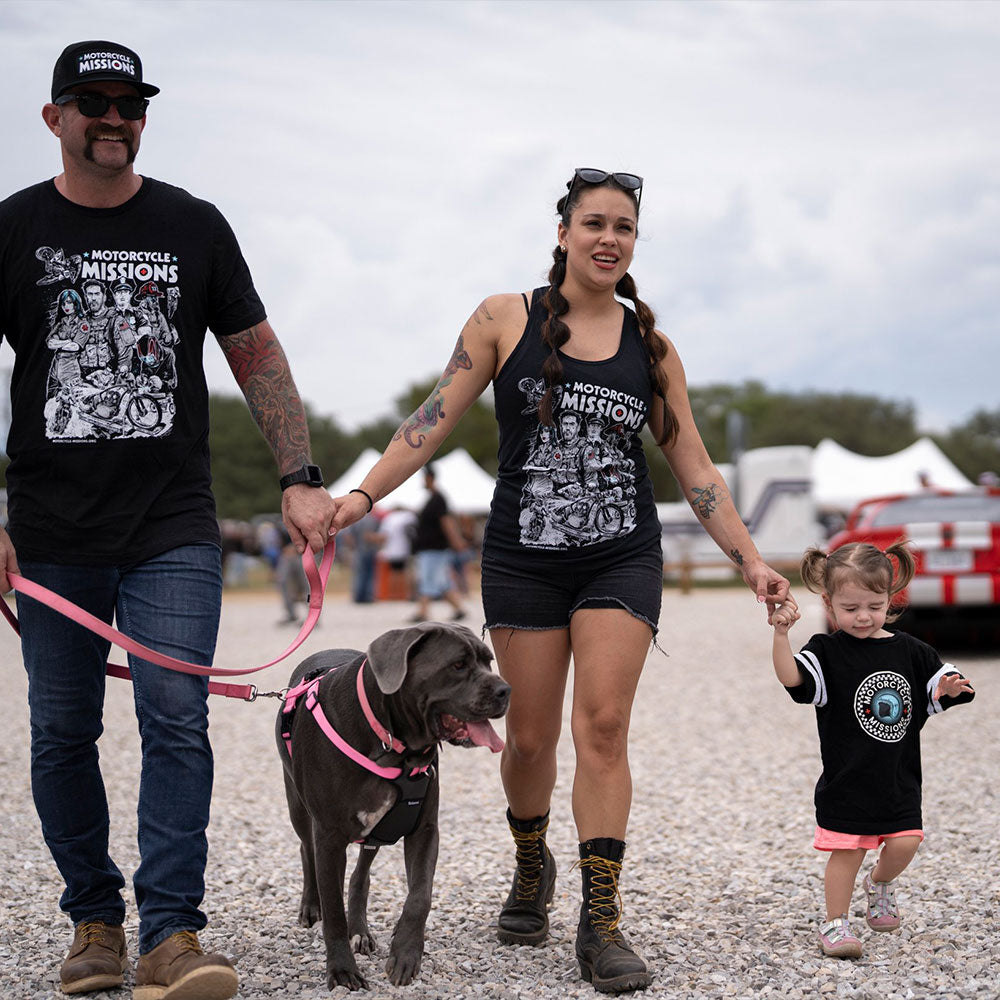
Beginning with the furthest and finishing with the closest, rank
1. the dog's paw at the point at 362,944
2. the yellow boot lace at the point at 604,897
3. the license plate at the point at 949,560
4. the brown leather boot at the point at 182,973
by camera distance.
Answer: the license plate at the point at 949,560 < the dog's paw at the point at 362,944 < the yellow boot lace at the point at 604,897 < the brown leather boot at the point at 182,973

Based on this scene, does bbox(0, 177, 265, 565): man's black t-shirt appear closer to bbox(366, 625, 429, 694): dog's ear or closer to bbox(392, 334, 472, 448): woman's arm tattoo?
bbox(366, 625, 429, 694): dog's ear

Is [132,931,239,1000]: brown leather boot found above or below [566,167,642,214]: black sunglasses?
below

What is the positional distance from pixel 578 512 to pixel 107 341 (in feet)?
4.92

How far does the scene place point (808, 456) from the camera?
30.4 metres

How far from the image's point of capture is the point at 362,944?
169 inches

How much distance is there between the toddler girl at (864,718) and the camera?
4141 mm

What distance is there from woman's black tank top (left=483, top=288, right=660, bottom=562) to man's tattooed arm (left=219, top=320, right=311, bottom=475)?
65cm

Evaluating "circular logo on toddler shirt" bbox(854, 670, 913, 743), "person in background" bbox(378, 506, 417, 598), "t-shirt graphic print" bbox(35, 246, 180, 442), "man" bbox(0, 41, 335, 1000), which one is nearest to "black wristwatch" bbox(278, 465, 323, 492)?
"man" bbox(0, 41, 335, 1000)

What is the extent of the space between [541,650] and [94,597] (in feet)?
4.50

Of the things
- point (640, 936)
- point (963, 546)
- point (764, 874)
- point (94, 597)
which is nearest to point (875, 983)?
point (640, 936)

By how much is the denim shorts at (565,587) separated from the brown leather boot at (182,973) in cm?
132

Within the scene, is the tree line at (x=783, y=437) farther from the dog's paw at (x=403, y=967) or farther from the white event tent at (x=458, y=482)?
the dog's paw at (x=403, y=967)

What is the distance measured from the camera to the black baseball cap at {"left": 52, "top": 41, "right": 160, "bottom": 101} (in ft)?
12.0

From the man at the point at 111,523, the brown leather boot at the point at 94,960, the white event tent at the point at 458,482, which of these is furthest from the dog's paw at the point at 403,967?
the white event tent at the point at 458,482
